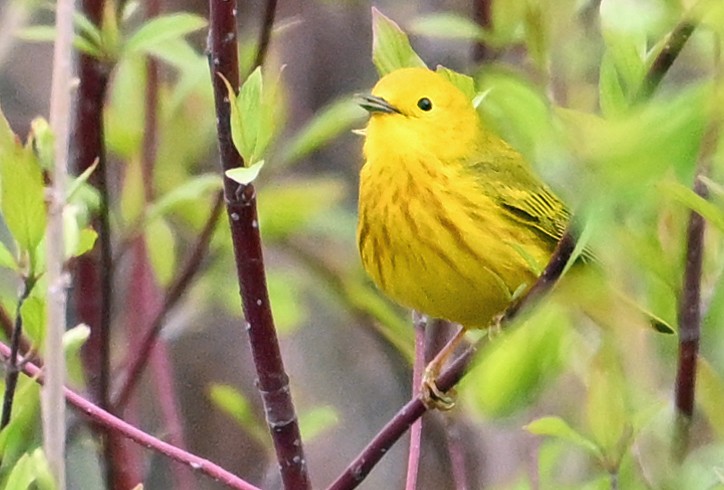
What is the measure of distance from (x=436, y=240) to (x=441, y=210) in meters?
0.05

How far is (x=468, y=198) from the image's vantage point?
1424mm

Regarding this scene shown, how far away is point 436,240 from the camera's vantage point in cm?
136

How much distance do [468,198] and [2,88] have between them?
4.82ft

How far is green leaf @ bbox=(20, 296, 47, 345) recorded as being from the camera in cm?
83

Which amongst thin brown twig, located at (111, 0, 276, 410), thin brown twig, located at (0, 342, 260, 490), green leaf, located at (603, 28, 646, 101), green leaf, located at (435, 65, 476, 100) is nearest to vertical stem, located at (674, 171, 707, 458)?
green leaf, located at (603, 28, 646, 101)

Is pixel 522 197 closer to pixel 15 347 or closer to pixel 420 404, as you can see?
pixel 420 404

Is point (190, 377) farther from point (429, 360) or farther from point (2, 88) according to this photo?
point (429, 360)

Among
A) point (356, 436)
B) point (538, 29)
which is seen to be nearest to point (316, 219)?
point (538, 29)

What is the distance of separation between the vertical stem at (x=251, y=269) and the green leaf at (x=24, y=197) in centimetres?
16

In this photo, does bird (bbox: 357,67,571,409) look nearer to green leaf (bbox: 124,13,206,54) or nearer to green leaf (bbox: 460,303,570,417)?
green leaf (bbox: 124,13,206,54)

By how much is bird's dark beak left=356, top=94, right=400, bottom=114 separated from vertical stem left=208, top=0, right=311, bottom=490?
1.43ft

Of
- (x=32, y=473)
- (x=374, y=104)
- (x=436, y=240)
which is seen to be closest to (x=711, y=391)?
(x=436, y=240)

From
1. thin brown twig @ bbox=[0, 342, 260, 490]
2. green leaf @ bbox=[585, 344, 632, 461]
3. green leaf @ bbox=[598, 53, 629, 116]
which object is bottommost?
green leaf @ bbox=[585, 344, 632, 461]

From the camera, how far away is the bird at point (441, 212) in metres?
1.34
